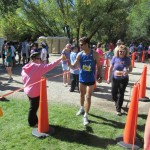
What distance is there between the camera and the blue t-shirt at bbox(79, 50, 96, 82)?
620cm

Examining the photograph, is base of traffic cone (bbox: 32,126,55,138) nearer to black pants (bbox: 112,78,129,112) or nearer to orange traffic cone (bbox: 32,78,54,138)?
orange traffic cone (bbox: 32,78,54,138)

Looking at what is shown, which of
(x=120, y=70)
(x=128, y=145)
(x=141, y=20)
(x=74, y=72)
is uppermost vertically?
(x=141, y=20)

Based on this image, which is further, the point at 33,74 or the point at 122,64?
the point at 122,64

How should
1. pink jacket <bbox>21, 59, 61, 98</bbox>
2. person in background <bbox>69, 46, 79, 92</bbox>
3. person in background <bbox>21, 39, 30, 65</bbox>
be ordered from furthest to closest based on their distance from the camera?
person in background <bbox>21, 39, 30, 65</bbox> → person in background <bbox>69, 46, 79, 92</bbox> → pink jacket <bbox>21, 59, 61, 98</bbox>

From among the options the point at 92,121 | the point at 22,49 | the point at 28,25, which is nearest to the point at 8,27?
the point at 28,25

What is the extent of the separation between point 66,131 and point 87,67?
1.43m

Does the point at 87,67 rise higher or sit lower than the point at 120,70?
higher

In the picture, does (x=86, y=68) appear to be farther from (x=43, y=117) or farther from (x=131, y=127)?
(x=131, y=127)

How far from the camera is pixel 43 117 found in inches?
224

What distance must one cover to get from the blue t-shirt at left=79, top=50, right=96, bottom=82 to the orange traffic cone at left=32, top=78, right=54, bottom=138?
1.12 metres

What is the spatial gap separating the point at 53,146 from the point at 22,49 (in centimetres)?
1378

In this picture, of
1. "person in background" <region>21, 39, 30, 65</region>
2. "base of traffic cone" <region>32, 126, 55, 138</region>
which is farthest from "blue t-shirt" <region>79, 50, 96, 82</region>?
A: "person in background" <region>21, 39, 30, 65</region>

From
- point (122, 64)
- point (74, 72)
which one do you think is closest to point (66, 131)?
point (122, 64)

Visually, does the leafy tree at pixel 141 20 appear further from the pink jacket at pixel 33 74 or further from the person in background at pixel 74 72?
the pink jacket at pixel 33 74
